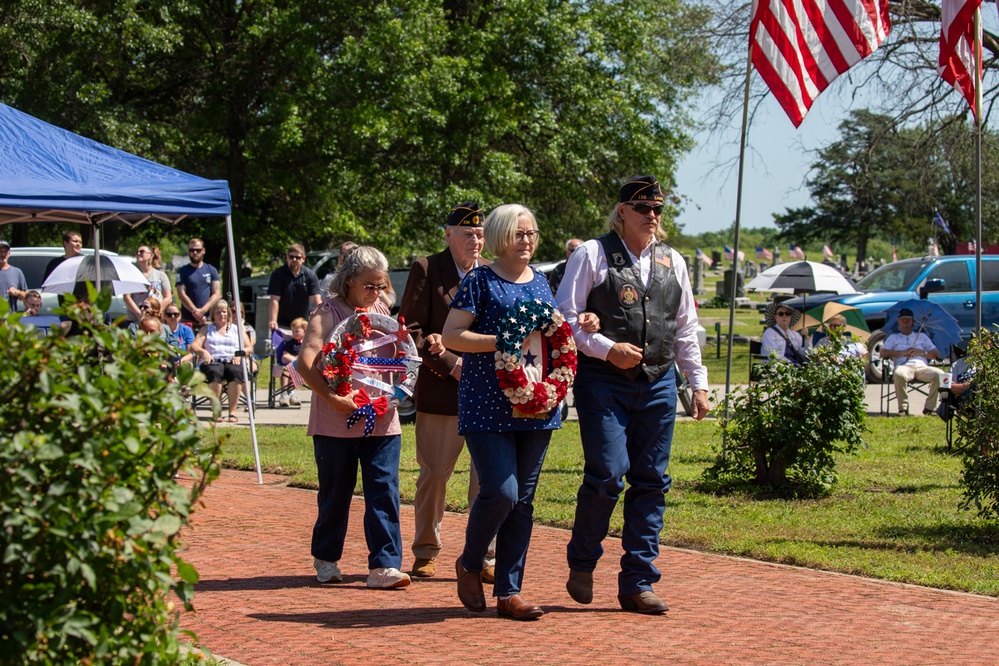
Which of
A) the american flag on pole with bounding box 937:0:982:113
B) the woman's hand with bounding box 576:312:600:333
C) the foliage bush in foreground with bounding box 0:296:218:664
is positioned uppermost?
the american flag on pole with bounding box 937:0:982:113

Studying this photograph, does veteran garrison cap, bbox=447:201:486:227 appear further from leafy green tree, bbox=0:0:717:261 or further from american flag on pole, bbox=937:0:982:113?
leafy green tree, bbox=0:0:717:261

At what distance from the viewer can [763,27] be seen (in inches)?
410

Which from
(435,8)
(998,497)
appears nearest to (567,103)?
(435,8)

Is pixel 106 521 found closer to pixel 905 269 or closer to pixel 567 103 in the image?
pixel 905 269

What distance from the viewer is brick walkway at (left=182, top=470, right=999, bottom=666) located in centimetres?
529

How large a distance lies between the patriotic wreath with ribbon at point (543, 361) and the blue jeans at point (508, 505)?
212mm

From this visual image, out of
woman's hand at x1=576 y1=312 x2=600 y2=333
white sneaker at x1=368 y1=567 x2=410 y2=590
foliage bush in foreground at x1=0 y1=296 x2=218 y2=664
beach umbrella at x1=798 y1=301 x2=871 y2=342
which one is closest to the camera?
foliage bush in foreground at x1=0 y1=296 x2=218 y2=664

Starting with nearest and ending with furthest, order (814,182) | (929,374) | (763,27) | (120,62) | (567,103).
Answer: (763,27)
(929,374)
(120,62)
(567,103)
(814,182)

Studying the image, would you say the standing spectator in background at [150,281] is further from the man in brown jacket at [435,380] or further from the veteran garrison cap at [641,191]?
the veteran garrison cap at [641,191]

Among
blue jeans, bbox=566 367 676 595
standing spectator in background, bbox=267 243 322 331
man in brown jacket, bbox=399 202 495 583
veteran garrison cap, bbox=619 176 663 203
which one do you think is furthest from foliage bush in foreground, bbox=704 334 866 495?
standing spectator in background, bbox=267 243 322 331

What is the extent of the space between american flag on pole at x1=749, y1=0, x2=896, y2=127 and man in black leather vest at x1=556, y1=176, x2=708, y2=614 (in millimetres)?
4751

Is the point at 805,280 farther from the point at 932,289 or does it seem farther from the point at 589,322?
the point at 589,322

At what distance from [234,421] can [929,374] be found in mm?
8823

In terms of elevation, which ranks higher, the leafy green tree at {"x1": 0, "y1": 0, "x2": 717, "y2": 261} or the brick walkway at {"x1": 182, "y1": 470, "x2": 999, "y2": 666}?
the leafy green tree at {"x1": 0, "y1": 0, "x2": 717, "y2": 261}
